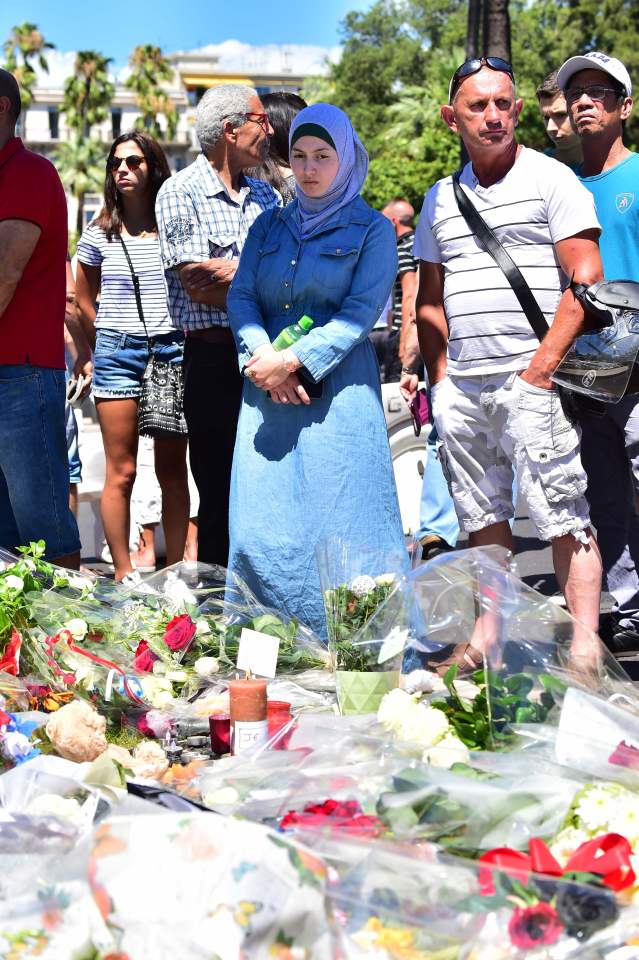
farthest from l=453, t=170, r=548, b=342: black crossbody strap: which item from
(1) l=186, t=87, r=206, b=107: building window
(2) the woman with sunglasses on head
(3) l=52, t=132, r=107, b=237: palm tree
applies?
(1) l=186, t=87, r=206, b=107: building window

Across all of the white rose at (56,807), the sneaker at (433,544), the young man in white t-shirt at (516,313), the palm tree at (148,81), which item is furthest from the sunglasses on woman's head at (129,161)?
the palm tree at (148,81)

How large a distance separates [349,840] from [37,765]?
0.78 metres

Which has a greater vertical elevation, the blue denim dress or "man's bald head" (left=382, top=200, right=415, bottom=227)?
"man's bald head" (left=382, top=200, right=415, bottom=227)

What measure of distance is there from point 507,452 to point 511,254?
0.65 metres

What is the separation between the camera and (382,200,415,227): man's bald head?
28.3ft

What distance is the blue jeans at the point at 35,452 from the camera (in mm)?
4395

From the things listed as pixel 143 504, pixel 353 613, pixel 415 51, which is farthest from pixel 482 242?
pixel 415 51

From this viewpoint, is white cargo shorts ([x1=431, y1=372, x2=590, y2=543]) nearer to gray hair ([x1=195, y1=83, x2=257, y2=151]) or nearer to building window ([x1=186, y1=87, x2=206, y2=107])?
gray hair ([x1=195, y1=83, x2=257, y2=151])

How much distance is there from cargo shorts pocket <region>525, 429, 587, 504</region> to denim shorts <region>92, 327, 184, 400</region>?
75.8 inches

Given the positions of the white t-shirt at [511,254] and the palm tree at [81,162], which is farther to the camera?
the palm tree at [81,162]

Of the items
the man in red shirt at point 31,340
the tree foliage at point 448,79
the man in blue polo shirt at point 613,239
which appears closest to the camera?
the man in red shirt at point 31,340

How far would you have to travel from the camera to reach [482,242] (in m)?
4.16

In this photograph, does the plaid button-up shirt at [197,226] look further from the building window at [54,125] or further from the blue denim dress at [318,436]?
the building window at [54,125]

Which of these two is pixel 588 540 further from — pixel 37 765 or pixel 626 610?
pixel 37 765
